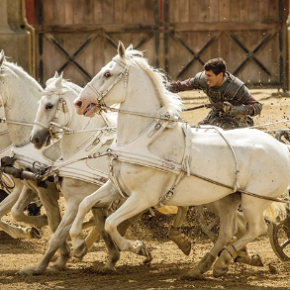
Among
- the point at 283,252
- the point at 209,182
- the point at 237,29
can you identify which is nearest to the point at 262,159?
the point at 209,182

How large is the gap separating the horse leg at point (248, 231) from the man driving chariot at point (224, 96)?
902 millimetres

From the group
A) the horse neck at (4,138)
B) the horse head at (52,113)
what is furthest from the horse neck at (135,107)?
the horse neck at (4,138)

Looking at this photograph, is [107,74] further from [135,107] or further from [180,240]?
[180,240]

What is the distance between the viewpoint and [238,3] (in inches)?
605

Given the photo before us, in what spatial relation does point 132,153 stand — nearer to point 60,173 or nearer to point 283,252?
point 60,173

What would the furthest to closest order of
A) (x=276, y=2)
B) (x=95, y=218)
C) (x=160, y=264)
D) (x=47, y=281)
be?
1. (x=276, y=2)
2. (x=160, y=264)
3. (x=95, y=218)
4. (x=47, y=281)

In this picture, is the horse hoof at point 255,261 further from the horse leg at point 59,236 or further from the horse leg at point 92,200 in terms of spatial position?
the horse leg at point 59,236

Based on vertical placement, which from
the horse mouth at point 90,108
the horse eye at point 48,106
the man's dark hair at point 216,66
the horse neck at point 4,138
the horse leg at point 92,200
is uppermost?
the man's dark hair at point 216,66

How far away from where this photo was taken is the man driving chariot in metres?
7.75

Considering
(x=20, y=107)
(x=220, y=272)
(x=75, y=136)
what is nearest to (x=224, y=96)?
(x=75, y=136)

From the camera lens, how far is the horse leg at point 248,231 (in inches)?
290

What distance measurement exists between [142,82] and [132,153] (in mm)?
619

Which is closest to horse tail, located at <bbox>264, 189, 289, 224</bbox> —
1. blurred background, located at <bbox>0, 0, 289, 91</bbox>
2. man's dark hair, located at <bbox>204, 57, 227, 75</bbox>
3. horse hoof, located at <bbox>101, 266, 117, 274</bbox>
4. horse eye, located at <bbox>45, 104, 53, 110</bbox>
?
man's dark hair, located at <bbox>204, 57, 227, 75</bbox>

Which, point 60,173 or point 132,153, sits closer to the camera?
point 132,153
